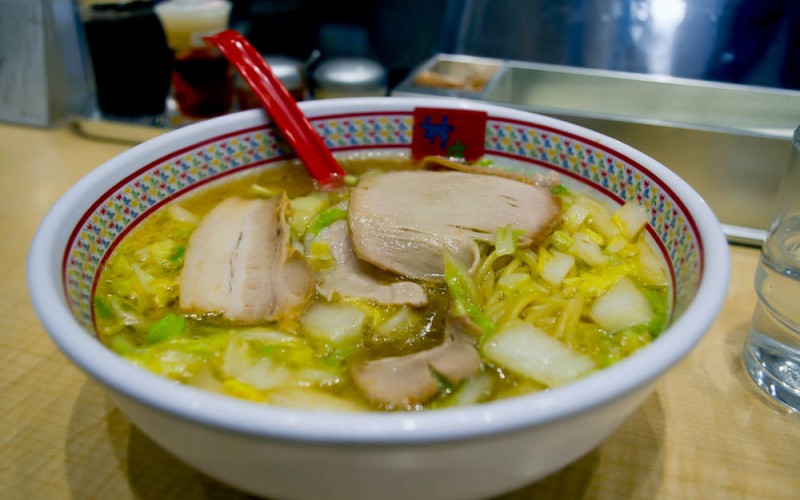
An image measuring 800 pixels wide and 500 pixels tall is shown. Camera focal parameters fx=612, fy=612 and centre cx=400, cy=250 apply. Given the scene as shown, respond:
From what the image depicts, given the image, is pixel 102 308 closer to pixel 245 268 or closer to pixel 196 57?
pixel 245 268

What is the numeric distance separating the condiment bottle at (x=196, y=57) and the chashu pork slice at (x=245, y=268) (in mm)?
996

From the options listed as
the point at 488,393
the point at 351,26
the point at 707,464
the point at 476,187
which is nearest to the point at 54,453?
the point at 488,393

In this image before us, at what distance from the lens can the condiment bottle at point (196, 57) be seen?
195cm

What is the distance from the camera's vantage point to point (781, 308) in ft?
3.40

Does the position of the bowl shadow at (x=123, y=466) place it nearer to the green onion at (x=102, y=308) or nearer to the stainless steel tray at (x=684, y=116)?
the green onion at (x=102, y=308)

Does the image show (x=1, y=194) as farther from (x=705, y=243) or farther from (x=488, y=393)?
(x=705, y=243)

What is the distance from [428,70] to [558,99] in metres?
0.45

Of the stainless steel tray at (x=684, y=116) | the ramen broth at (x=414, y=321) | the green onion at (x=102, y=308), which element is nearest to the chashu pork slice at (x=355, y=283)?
the ramen broth at (x=414, y=321)

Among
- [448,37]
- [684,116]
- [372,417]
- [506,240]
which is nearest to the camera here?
[372,417]

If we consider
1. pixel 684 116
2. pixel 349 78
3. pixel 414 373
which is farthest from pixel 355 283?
pixel 684 116

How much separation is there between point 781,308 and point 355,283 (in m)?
0.72

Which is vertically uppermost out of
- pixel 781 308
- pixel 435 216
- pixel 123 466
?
pixel 435 216

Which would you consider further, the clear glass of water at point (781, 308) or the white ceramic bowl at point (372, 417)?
the clear glass of water at point (781, 308)

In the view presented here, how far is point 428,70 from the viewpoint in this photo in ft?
6.68
